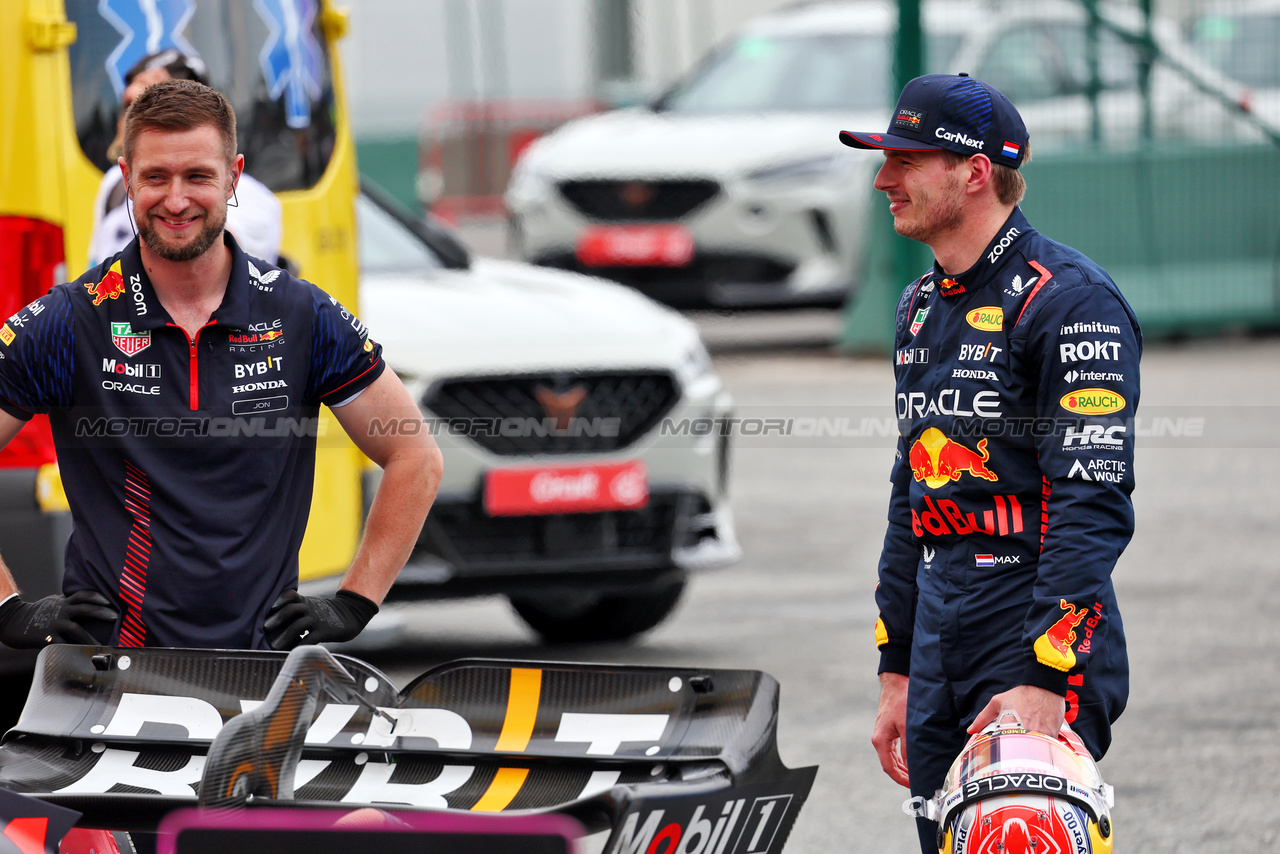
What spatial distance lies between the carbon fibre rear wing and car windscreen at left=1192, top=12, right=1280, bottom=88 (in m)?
13.3

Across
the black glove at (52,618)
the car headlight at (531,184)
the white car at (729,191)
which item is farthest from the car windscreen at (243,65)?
the car headlight at (531,184)

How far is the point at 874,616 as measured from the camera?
764 cm

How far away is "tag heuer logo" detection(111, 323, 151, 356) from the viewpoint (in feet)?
11.3

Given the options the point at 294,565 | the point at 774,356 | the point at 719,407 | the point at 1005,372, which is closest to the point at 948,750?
the point at 1005,372

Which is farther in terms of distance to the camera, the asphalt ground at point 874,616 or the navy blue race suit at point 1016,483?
the asphalt ground at point 874,616

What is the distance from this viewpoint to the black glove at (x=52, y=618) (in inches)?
133

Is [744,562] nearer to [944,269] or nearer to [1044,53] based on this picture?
[944,269]

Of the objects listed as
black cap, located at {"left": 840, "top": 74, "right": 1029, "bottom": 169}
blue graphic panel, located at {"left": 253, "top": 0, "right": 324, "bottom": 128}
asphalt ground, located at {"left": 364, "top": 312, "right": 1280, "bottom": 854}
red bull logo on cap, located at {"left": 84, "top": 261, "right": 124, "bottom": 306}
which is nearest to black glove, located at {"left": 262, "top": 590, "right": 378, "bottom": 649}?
red bull logo on cap, located at {"left": 84, "top": 261, "right": 124, "bottom": 306}

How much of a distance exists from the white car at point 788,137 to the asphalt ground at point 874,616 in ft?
3.12

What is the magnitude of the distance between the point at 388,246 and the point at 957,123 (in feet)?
15.3

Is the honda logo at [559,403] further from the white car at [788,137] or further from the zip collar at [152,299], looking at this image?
the white car at [788,137]

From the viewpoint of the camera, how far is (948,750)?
339 centimetres

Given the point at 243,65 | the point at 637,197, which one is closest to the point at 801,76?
the point at 637,197

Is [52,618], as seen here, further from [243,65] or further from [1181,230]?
[1181,230]
